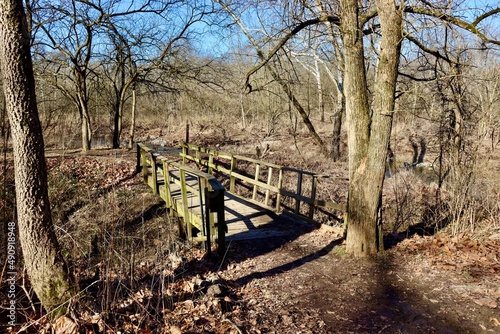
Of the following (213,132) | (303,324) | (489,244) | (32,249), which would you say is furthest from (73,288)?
(213,132)

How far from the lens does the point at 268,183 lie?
8.51 metres

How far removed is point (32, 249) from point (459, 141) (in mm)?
6568

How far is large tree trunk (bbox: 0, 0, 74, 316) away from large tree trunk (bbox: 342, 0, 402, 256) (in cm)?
406

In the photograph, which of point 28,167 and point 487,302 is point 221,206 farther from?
point 487,302

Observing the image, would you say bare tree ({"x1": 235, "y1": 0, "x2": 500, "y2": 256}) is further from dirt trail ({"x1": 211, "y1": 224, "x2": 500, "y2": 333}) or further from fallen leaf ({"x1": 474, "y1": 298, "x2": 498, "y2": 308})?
fallen leaf ({"x1": 474, "y1": 298, "x2": 498, "y2": 308})

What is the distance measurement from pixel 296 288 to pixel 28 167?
3489 mm

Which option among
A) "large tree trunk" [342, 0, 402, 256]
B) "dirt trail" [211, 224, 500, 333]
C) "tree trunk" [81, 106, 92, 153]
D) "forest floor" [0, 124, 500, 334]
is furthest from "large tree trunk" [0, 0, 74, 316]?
"tree trunk" [81, 106, 92, 153]

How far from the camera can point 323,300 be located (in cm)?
445

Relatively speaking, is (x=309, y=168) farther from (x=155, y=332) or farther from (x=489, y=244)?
(x=155, y=332)

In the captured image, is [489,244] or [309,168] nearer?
[489,244]

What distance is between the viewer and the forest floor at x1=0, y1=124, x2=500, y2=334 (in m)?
3.74

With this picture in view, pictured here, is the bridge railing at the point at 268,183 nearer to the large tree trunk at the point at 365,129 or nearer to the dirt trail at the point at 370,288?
the large tree trunk at the point at 365,129

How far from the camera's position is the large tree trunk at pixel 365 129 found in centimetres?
523

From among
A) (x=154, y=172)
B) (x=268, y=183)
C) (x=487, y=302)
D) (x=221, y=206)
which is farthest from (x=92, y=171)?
(x=487, y=302)
